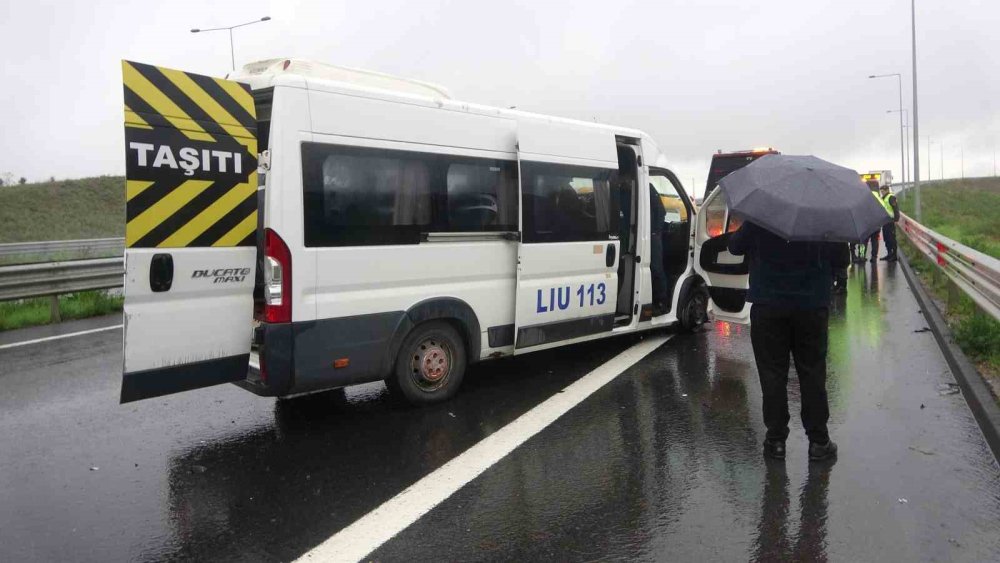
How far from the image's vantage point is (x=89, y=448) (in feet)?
16.3

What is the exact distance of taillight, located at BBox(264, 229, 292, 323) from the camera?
15.6 ft

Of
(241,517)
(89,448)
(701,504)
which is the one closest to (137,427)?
(89,448)

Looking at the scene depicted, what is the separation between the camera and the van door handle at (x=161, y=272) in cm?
445

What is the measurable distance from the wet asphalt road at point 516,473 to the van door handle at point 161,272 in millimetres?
1180

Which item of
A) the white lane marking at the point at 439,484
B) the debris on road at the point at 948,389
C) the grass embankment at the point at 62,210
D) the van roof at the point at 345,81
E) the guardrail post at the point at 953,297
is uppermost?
the grass embankment at the point at 62,210

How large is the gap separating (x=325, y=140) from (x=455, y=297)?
1666 millimetres

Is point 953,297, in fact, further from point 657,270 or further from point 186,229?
point 186,229

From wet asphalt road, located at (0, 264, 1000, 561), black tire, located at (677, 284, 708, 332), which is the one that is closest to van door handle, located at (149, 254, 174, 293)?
wet asphalt road, located at (0, 264, 1000, 561)

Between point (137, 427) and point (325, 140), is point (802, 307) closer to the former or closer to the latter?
point (325, 140)

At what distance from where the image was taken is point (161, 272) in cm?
448

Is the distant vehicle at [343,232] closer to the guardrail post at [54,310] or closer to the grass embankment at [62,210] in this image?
the guardrail post at [54,310]

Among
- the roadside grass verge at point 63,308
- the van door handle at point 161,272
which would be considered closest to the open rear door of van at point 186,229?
the van door handle at point 161,272

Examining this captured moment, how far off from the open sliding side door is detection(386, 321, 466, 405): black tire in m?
0.68

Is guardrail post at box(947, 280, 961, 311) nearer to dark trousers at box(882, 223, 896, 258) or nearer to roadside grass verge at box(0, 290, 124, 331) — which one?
dark trousers at box(882, 223, 896, 258)
